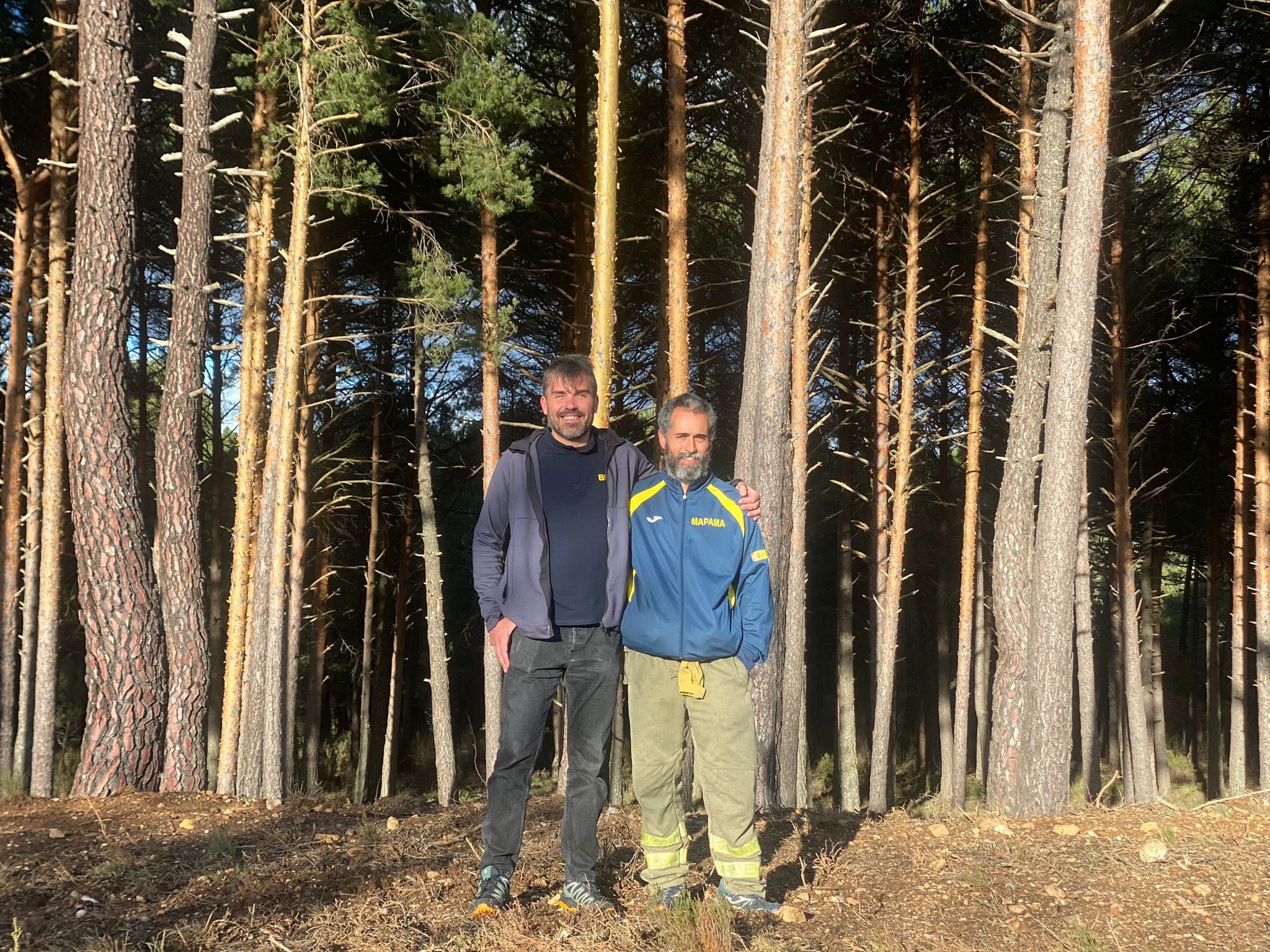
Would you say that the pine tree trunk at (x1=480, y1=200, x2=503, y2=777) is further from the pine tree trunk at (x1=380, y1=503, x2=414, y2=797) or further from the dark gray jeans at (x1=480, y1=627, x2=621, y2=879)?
the dark gray jeans at (x1=480, y1=627, x2=621, y2=879)

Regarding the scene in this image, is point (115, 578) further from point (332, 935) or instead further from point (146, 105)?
point (146, 105)

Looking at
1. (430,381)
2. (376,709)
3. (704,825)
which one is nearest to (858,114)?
(430,381)

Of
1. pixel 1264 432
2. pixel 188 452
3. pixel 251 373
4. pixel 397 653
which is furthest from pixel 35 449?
pixel 1264 432

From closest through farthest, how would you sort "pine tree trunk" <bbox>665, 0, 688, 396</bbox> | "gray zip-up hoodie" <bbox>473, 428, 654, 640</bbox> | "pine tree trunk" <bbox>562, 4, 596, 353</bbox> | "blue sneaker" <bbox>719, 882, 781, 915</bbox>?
"gray zip-up hoodie" <bbox>473, 428, 654, 640</bbox> < "blue sneaker" <bbox>719, 882, 781, 915</bbox> < "pine tree trunk" <bbox>665, 0, 688, 396</bbox> < "pine tree trunk" <bbox>562, 4, 596, 353</bbox>

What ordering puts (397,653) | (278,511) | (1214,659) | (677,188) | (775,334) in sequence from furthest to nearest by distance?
(397,653) → (1214,659) → (677,188) → (278,511) → (775,334)

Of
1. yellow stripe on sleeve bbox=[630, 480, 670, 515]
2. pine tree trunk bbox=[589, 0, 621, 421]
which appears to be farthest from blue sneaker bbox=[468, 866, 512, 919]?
pine tree trunk bbox=[589, 0, 621, 421]

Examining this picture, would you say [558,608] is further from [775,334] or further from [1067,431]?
[1067,431]

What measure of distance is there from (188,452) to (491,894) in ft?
19.8

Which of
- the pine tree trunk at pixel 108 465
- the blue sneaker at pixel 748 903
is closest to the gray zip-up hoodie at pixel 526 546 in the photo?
the blue sneaker at pixel 748 903

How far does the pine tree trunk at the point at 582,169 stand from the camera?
12.2 m

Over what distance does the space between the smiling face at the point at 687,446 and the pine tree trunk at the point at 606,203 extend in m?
4.23

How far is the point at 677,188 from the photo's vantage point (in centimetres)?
1066

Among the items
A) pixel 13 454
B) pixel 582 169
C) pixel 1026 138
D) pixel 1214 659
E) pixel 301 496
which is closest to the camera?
pixel 1026 138

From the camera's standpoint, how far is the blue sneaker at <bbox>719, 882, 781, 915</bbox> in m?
4.09
